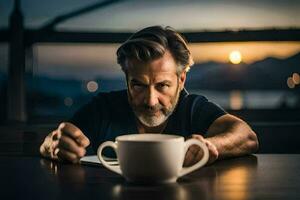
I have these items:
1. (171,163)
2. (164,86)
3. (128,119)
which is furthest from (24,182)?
(128,119)

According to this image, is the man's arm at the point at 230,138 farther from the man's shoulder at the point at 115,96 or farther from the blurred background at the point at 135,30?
the blurred background at the point at 135,30

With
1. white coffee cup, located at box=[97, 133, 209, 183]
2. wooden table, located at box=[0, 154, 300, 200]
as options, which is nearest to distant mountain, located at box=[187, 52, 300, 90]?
wooden table, located at box=[0, 154, 300, 200]

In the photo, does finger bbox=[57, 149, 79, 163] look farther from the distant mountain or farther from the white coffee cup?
the distant mountain

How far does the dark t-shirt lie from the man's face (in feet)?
0.40

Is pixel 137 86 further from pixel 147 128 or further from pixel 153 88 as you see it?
pixel 147 128

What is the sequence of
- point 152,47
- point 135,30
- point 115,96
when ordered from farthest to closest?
1. point 135,30
2. point 115,96
3. point 152,47

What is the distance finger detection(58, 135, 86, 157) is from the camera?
112 cm

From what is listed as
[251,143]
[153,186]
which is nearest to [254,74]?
[251,143]

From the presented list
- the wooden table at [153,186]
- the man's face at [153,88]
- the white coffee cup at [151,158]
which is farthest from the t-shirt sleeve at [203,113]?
the white coffee cup at [151,158]

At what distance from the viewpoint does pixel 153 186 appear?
0.83m

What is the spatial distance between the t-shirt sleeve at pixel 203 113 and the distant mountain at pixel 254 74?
64cm

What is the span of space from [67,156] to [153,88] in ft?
1.74

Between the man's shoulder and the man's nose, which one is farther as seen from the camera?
the man's shoulder

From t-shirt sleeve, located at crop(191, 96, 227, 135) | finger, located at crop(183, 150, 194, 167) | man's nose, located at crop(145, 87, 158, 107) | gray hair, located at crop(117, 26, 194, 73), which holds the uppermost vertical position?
gray hair, located at crop(117, 26, 194, 73)
